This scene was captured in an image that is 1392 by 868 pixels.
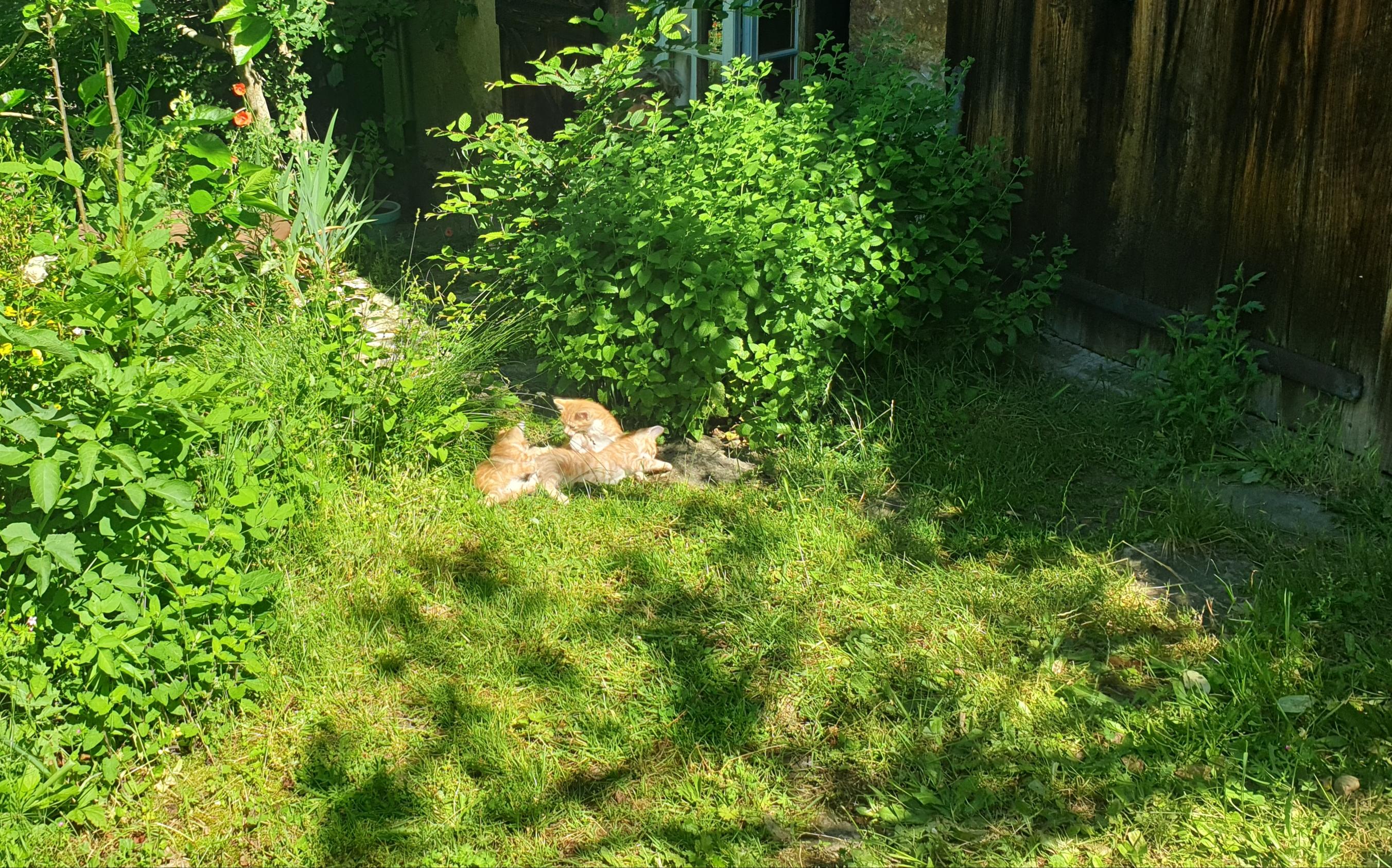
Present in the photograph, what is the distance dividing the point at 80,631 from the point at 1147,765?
8.33ft

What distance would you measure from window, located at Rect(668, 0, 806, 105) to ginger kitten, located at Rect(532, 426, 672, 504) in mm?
2784

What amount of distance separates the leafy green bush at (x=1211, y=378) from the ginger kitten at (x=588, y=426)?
205 centimetres

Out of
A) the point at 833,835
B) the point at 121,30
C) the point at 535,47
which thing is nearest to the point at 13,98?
the point at 121,30

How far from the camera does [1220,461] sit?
4.06 metres

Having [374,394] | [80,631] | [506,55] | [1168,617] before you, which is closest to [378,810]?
[80,631]

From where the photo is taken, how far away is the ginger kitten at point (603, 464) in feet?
13.4

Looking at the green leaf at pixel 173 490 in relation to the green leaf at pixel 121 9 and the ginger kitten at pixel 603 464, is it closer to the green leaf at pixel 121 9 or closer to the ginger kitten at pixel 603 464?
the green leaf at pixel 121 9

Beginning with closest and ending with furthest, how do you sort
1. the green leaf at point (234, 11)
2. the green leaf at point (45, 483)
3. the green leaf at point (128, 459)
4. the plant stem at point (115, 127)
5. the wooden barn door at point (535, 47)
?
the green leaf at point (45, 483) < the green leaf at point (128, 459) < the green leaf at point (234, 11) < the plant stem at point (115, 127) < the wooden barn door at point (535, 47)

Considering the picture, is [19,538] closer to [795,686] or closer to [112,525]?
[112,525]

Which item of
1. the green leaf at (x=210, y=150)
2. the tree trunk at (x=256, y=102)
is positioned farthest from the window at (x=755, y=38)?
the green leaf at (x=210, y=150)

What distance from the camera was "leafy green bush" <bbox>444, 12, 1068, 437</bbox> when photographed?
4.27m

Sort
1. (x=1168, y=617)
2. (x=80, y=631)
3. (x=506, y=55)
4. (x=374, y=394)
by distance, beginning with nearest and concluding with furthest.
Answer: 1. (x=80, y=631)
2. (x=1168, y=617)
3. (x=374, y=394)
4. (x=506, y=55)

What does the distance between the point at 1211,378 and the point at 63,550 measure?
369 cm

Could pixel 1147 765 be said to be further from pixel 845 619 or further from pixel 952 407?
pixel 952 407
